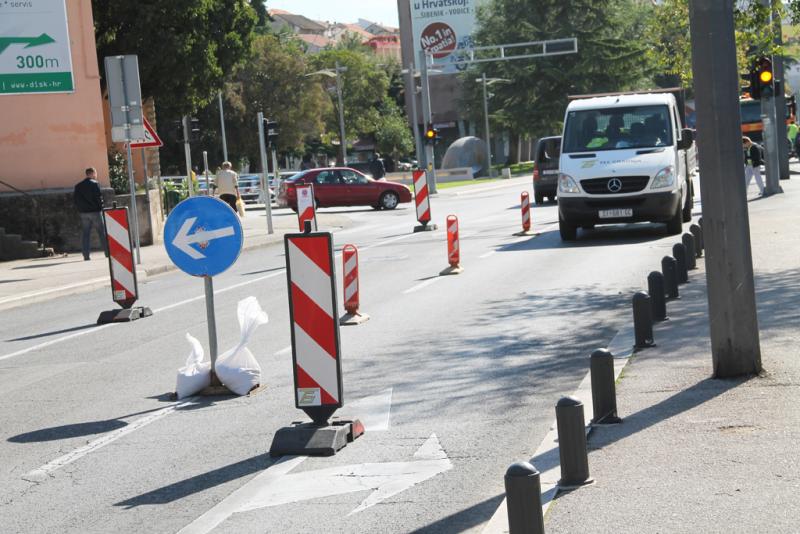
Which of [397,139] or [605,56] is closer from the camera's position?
[605,56]

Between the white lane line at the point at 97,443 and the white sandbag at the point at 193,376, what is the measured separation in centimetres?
8

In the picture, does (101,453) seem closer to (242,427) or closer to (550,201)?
(242,427)

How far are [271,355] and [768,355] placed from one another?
4.53 m

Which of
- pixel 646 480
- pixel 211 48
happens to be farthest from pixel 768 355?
pixel 211 48

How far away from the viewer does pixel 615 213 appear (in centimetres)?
2156

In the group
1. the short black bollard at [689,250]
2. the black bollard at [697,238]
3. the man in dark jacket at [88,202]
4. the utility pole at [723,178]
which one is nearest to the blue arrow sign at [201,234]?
the utility pole at [723,178]

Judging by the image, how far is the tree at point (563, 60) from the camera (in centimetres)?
8175

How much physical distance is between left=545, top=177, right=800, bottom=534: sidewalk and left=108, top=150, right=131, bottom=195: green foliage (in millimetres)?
23559

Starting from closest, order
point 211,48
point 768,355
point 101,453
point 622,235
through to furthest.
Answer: point 101,453
point 768,355
point 622,235
point 211,48

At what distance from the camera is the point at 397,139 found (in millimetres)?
106000

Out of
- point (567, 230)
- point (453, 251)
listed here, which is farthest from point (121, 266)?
point (567, 230)

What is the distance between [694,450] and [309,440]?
2.23m

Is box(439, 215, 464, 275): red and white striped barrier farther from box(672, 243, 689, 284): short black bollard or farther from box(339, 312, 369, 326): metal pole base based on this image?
box(672, 243, 689, 284): short black bollard

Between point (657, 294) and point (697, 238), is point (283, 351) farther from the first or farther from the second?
point (697, 238)
